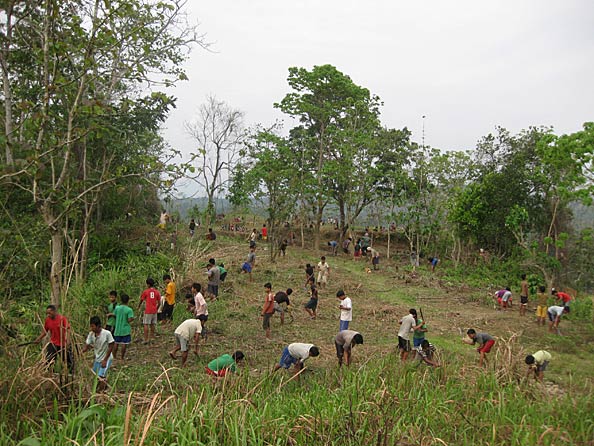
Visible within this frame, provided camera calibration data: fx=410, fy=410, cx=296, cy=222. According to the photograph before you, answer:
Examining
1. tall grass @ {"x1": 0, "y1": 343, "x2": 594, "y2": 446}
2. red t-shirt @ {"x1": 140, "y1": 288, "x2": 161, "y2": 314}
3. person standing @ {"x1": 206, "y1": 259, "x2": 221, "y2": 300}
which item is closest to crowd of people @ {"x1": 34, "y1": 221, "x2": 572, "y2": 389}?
red t-shirt @ {"x1": 140, "y1": 288, "x2": 161, "y2": 314}

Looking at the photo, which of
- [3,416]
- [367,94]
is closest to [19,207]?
[3,416]

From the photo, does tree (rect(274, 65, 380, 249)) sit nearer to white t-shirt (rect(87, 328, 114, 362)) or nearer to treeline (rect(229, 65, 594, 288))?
treeline (rect(229, 65, 594, 288))

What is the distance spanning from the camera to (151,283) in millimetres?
8727

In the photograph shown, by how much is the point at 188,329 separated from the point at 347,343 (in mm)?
2875

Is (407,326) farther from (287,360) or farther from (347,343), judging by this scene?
(287,360)

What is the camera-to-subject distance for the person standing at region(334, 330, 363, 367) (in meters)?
7.12

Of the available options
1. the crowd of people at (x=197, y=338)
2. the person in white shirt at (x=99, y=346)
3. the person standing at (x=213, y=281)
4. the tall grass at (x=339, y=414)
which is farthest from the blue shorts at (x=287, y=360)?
the person standing at (x=213, y=281)

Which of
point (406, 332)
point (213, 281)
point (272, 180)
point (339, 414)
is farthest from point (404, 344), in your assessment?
point (272, 180)

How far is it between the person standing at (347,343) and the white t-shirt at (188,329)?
8.52ft

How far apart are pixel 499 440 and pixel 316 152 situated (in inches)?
811

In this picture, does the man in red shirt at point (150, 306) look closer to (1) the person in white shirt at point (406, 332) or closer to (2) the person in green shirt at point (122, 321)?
(2) the person in green shirt at point (122, 321)

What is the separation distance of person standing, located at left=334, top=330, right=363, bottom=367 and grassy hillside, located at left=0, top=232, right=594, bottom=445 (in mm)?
216

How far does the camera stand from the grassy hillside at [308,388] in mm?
3773

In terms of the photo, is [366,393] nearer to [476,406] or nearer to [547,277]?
[476,406]
